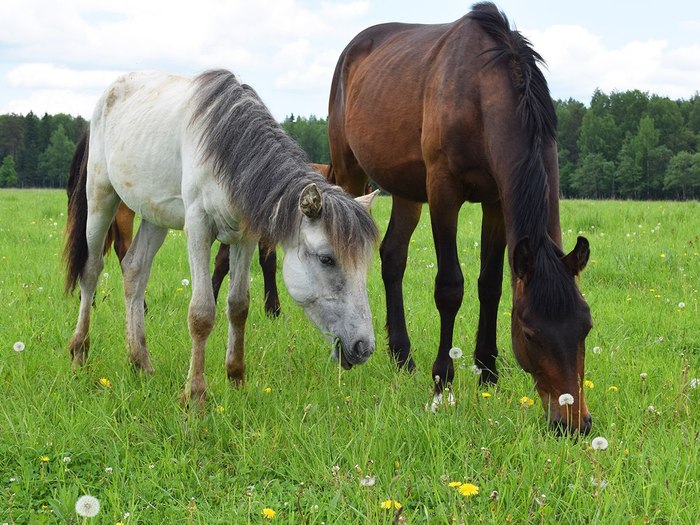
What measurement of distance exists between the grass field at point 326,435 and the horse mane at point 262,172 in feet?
2.75

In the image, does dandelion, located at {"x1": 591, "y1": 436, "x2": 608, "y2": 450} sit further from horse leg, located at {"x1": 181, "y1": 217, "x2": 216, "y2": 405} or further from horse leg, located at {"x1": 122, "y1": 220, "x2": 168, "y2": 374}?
horse leg, located at {"x1": 122, "y1": 220, "x2": 168, "y2": 374}

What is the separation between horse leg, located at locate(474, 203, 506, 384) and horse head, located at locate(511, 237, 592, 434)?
1183 millimetres

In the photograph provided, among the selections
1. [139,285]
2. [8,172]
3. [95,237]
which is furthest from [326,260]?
[8,172]

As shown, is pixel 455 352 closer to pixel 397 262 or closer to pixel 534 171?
pixel 534 171

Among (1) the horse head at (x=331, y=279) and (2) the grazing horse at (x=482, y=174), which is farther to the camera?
(1) the horse head at (x=331, y=279)

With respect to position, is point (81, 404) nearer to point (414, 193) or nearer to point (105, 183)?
point (105, 183)

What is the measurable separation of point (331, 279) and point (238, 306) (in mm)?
1118

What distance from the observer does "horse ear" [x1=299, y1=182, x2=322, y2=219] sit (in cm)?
333

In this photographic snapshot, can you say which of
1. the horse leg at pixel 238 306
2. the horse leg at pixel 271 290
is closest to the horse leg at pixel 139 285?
the horse leg at pixel 238 306

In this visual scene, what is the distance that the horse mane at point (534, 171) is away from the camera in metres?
3.13

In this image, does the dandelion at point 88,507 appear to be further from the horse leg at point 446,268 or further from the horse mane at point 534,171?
the horse leg at point 446,268

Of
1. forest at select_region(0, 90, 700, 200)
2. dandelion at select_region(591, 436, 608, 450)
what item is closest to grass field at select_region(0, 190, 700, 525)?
dandelion at select_region(591, 436, 608, 450)

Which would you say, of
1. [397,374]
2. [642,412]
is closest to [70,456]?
[397,374]

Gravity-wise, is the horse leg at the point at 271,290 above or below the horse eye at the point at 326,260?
below
